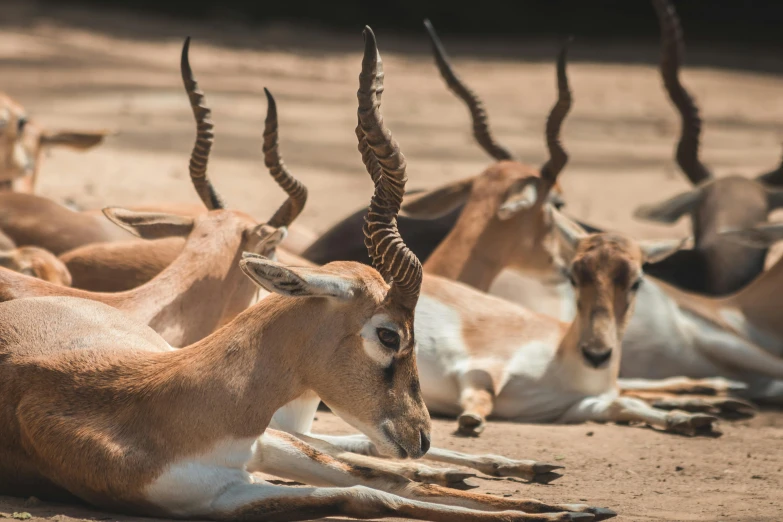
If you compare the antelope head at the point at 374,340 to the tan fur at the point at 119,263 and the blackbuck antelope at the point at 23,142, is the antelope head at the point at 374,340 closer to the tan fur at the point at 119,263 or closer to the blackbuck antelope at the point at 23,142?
the tan fur at the point at 119,263

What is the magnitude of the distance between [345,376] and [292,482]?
72cm

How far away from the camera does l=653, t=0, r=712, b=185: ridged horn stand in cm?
902

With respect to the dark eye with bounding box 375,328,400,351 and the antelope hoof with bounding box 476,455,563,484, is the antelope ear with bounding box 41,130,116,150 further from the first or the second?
the dark eye with bounding box 375,328,400,351

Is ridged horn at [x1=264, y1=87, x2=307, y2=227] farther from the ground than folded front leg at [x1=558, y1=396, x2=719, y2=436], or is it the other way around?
ridged horn at [x1=264, y1=87, x2=307, y2=227]

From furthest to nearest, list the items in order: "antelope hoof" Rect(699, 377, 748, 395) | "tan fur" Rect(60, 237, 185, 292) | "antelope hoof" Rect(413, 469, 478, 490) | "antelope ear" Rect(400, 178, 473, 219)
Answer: "antelope ear" Rect(400, 178, 473, 219), "antelope hoof" Rect(699, 377, 748, 395), "tan fur" Rect(60, 237, 185, 292), "antelope hoof" Rect(413, 469, 478, 490)

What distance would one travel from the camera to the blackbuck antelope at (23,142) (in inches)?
347

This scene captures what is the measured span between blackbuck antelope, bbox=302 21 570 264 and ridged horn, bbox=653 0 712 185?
1.68 m

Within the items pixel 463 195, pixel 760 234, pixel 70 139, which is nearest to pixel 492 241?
pixel 463 195

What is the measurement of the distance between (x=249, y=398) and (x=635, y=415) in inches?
101

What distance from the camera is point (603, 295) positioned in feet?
20.0

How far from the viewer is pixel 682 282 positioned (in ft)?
26.8

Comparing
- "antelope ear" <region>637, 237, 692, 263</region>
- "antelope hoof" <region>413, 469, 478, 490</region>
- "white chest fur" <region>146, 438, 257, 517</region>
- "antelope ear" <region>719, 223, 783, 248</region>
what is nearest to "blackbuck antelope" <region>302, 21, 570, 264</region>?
"antelope ear" <region>637, 237, 692, 263</region>

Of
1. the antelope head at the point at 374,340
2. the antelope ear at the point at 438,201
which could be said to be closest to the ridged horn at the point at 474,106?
the antelope ear at the point at 438,201

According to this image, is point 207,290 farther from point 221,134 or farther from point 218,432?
point 221,134
